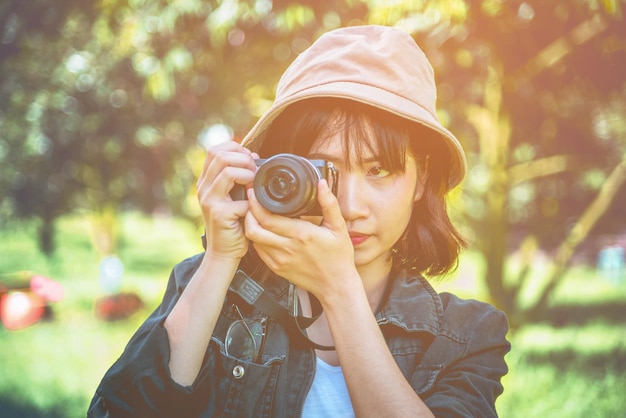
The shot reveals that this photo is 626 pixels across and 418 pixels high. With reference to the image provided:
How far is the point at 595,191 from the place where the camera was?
29.3 feet

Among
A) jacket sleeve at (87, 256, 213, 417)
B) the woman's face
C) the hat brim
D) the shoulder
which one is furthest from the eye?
jacket sleeve at (87, 256, 213, 417)

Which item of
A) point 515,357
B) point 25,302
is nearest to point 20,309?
point 25,302

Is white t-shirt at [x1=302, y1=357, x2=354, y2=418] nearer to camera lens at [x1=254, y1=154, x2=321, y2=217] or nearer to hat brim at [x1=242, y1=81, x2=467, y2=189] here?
camera lens at [x1=254, y1=154, x2=321, y2=217]

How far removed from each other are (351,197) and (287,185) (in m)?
0.23

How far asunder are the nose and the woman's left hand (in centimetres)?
11

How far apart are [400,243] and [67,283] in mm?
9627

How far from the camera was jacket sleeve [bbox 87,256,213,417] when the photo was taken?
1.46 metres

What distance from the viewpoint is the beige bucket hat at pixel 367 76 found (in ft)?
5.33

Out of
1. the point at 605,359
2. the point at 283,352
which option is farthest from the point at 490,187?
the point at 283,352

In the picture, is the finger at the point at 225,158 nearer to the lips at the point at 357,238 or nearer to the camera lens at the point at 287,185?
the camera lens at the point at 287,185

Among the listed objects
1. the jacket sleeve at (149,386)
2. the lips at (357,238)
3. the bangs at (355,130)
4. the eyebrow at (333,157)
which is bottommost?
the jacket sleeve at (149,386)

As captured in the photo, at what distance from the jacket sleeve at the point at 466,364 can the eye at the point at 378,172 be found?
0.40 metres

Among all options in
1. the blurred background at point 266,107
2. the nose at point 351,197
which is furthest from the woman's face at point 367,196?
the blurred background at point 266,107

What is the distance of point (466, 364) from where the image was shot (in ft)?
5.24
